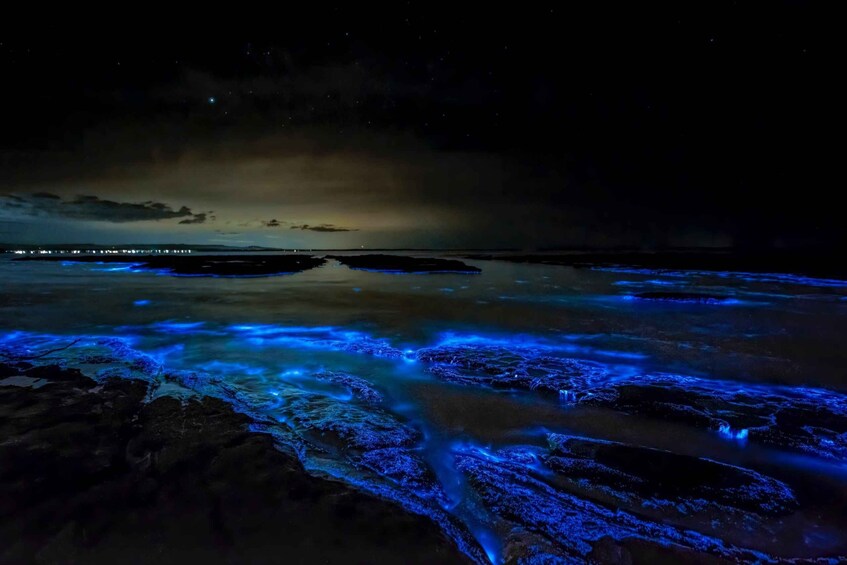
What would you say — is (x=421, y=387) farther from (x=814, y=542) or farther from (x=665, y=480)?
(x=814, y=542)

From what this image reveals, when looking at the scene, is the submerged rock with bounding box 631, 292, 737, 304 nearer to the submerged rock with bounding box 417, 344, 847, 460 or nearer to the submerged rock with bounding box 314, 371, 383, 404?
the submerged rock with bounding box 417, 344, 847, 460

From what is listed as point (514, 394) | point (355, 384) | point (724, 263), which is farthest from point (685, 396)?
point (724, 263)

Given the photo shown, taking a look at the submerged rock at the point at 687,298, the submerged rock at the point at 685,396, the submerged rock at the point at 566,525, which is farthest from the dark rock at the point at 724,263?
the submerged rock at the point at 566,525

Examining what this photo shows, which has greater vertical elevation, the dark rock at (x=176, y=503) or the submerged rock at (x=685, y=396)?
the dark rock at (x=176, y=503)

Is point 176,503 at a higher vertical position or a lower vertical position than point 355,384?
higher

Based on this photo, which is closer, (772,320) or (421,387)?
(421,387)

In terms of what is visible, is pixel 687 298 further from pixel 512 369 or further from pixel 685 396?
pixel 512 369

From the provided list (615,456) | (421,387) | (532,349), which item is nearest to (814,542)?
(615,456)

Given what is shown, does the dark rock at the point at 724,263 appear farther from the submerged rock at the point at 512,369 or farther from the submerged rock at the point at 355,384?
the submerged rock at the point at 355,384
